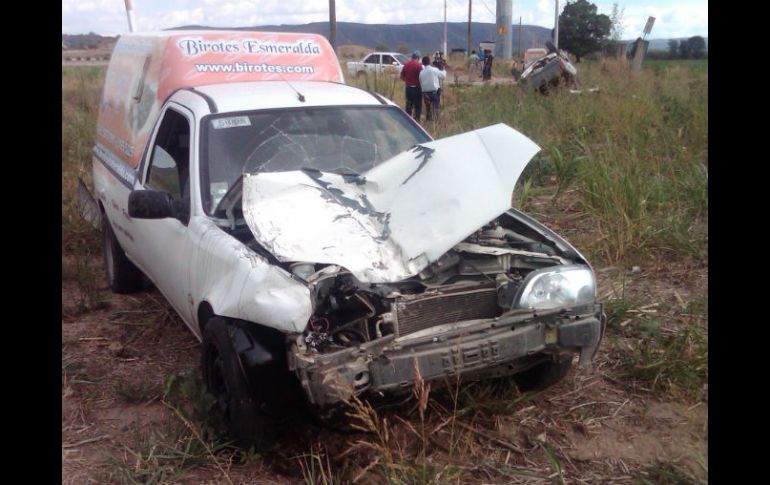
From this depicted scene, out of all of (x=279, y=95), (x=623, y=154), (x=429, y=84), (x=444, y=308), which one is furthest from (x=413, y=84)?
(x=444, y=308)

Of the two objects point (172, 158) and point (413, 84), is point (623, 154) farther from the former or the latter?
point (413, 84)

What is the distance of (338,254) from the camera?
3086 millimetres

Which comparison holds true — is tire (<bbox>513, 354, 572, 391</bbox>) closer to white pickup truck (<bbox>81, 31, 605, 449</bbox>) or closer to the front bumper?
white pickup truck (<bbox>81, 31, 605, 449</bbox>)

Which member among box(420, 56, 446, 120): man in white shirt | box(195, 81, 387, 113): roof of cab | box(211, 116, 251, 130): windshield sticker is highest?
box(420, 56, 446, 120): man in white shirt

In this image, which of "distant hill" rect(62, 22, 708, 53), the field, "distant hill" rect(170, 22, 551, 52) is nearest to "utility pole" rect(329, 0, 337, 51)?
the field

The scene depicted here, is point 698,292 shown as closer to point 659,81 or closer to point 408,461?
point 408,461

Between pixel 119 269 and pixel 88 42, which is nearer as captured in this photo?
pixel 119 269

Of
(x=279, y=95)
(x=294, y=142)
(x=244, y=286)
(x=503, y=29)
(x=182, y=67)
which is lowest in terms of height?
(x=244, y=286)

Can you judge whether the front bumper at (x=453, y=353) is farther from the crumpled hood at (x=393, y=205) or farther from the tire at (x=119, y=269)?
the tire at (x=119, y=269)

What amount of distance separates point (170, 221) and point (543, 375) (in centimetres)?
227

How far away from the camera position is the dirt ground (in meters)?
3.11

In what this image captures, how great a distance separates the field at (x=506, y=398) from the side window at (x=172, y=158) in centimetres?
106

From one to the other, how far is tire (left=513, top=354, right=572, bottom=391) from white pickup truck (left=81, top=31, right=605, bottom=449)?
0.5 inches
